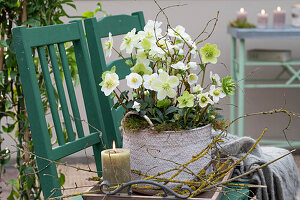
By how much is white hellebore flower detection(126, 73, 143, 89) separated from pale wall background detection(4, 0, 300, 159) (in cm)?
262

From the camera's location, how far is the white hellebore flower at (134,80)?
1.00 m

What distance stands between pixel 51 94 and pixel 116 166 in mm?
348

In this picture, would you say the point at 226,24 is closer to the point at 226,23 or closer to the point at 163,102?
the point at 226,23

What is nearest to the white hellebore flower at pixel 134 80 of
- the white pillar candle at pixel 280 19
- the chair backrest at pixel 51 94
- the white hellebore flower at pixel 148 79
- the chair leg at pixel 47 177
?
the white hellebore flower at pixel 148 79

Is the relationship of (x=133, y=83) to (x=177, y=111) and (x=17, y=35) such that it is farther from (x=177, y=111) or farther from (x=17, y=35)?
(x=17, y=35)

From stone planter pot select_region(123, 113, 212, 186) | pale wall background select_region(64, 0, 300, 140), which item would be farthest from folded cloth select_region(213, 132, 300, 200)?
pale wall background select_region(64, 0, 300, 140)

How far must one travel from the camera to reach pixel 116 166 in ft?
3.10

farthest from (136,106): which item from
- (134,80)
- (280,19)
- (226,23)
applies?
(226,23)

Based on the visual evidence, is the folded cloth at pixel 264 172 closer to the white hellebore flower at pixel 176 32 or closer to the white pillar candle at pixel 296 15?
the white hellebore flower at pixel 176 32

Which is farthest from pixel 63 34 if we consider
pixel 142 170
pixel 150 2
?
pixel 150 2

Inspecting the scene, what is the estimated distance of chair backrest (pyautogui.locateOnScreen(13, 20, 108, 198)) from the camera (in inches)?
42.9

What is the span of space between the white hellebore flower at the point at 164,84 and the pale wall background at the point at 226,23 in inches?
104

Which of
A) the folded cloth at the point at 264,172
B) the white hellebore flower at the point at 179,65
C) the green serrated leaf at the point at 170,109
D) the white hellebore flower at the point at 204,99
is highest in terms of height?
the white hellebore flower at the point at 179,65

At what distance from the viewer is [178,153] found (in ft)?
3.30
